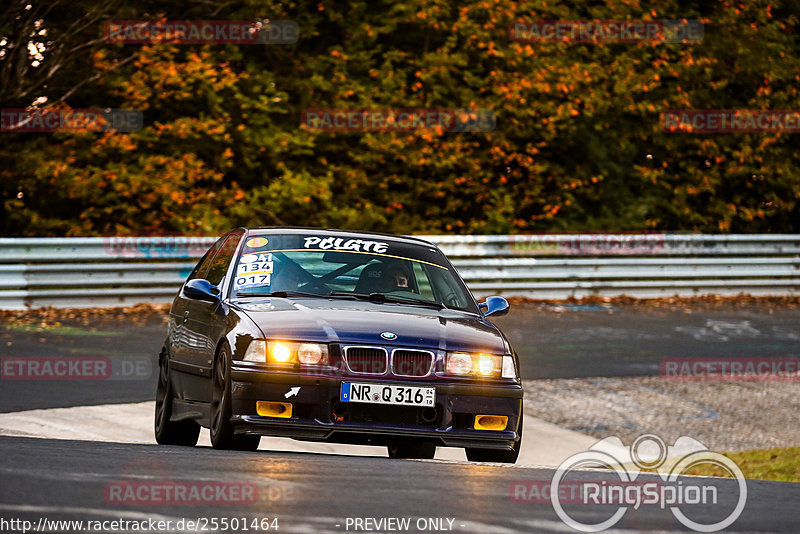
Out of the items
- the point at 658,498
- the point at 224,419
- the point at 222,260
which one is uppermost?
the point at 658,498

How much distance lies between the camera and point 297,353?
24.7ft

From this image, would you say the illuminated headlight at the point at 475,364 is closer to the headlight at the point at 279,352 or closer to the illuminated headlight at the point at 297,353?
the illuminated headlight at the point at 297,353

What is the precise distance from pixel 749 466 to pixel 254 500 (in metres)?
6.83

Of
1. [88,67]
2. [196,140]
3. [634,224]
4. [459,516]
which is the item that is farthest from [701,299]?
[459,516]

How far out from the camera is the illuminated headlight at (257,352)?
754cm

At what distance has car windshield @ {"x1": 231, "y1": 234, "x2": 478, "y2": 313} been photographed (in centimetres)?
858

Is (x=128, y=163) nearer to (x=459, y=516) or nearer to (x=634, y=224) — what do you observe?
(x=634, y=224)

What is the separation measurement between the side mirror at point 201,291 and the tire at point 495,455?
1.84 m

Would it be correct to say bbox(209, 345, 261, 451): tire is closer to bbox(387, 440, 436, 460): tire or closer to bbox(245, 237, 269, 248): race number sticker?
bbox(245, 237, 269, 248): race number sticker

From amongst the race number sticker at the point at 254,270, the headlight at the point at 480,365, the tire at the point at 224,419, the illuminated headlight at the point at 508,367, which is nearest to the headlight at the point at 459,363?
the headlight at the point at 480,365

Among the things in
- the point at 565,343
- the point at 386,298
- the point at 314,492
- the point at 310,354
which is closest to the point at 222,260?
the point at 386,298

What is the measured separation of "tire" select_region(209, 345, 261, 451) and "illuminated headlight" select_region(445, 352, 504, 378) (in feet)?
3.72

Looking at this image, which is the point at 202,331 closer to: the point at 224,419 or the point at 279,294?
the point at 279,294

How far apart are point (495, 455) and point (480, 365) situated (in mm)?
581
